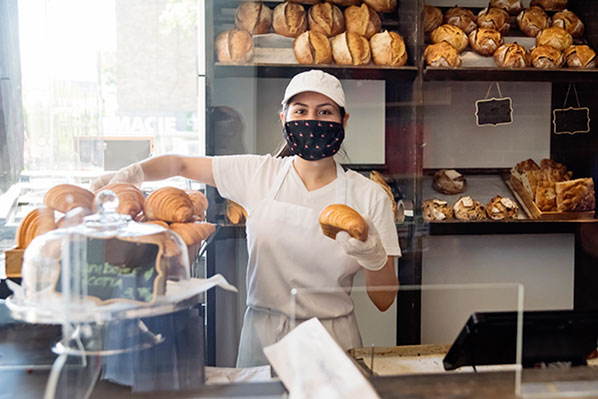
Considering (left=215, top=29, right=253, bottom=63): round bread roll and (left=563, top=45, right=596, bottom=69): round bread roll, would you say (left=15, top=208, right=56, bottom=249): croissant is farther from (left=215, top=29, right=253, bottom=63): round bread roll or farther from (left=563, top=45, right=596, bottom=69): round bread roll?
(left=563, top=45, right=596, bottom=69): round bread roll

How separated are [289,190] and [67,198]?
492 mm

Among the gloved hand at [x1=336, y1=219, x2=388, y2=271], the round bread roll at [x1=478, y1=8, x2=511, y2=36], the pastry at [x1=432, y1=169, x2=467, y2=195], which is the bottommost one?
the gloved hand at [x1=336, y1=219, x2=388, y2=271]

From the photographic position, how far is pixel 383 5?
1.74m

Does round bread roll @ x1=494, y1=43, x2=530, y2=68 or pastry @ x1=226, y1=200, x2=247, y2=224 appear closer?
pastry @ x1=226, y1=200, x2=247, y2=224

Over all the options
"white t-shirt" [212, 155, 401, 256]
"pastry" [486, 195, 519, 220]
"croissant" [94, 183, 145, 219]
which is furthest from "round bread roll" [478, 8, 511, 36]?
"croissant" [94, 183, 145, 219]

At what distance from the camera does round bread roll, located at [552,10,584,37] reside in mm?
1920

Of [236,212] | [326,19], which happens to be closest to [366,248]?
[236,212]

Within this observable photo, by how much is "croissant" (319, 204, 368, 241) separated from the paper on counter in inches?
9.3

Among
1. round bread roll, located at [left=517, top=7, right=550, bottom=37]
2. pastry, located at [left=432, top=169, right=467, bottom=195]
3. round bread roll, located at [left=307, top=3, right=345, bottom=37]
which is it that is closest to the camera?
round bread roll, located at [left=307, top=3, right=345, bottom=37]

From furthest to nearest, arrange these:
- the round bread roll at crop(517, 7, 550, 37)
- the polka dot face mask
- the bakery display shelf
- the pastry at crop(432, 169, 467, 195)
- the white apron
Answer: the round bread roll at crop(517, 7, 550, 37) → the pastry at crop(432, 169, 467, 195) → the bakery display shelf → the polka dot face mask → the white apron

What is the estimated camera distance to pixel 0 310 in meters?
1.03

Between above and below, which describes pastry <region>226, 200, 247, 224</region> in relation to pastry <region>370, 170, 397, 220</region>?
below

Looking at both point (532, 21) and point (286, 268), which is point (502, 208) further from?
point (286, 268)

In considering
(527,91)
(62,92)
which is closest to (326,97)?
(62,92)
